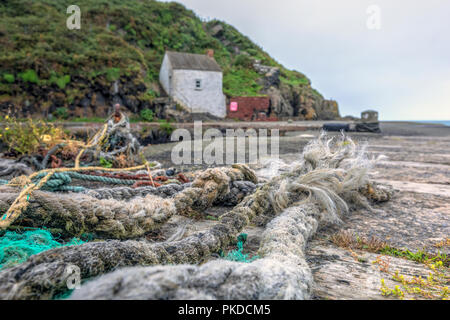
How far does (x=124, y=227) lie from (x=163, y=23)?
38.9m

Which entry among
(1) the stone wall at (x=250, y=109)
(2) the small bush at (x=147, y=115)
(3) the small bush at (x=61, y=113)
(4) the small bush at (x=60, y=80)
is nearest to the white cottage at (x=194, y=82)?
(1) the stone wall at (x=250, y=109)

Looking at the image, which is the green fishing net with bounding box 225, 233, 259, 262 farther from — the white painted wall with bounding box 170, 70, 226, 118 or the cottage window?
the cottage window

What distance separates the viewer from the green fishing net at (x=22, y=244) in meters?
1.04

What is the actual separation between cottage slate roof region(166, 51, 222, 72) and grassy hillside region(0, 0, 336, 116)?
2.68m

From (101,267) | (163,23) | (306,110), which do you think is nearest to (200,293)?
(101,267)

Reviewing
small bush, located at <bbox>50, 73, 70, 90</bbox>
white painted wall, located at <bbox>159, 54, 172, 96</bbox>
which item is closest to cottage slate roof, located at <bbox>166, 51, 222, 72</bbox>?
white painted wall, located at <bbox>159, 54, 172, 96</bbox>

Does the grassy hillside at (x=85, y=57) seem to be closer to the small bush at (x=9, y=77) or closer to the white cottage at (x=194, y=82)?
the small bush at (x=9, y=77)

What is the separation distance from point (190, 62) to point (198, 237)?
2609cm

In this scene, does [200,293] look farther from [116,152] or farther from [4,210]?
[116,152]

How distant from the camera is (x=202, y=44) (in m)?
34.5

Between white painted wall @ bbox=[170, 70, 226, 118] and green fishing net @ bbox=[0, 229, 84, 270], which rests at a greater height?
white painted wall @ bbox=[170, 70, 226, 118]

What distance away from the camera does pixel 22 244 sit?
1.14 metres

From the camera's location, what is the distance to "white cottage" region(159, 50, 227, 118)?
2441 cm

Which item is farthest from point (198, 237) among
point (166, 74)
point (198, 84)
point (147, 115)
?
point (166, 74)
